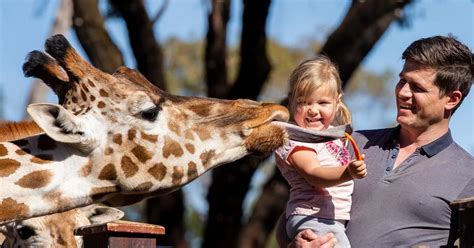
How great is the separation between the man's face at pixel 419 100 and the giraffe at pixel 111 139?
61 cm

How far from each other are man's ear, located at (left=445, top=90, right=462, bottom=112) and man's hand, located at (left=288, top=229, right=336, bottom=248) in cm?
82

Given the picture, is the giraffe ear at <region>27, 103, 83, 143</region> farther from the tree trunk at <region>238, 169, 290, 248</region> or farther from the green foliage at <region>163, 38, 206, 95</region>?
the green foliage at <region>163, 38, 206, 95</region>

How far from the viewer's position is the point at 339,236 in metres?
5.07

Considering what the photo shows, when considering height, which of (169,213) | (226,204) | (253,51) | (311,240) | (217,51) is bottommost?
(169,213)

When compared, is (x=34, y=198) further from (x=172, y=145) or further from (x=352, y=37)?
(x=352, y=37)

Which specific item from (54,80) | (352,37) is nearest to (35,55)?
(54,80)

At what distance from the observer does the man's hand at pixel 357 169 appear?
4.76 m

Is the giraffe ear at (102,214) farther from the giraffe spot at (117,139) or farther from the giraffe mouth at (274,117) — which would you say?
the giraffe mouth at (274,117)

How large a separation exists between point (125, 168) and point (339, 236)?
102 centimetres

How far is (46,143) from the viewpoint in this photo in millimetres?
4719

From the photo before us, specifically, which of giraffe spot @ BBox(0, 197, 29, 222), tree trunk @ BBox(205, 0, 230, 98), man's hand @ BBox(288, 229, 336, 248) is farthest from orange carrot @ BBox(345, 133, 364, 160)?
tree trunk @ BBox(205, 0, 230, 98)

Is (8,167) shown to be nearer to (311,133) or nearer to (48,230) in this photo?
(311,133)

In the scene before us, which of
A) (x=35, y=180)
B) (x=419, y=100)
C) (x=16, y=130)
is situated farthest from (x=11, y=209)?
(x=419, y=100)

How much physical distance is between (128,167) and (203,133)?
1.24ft
